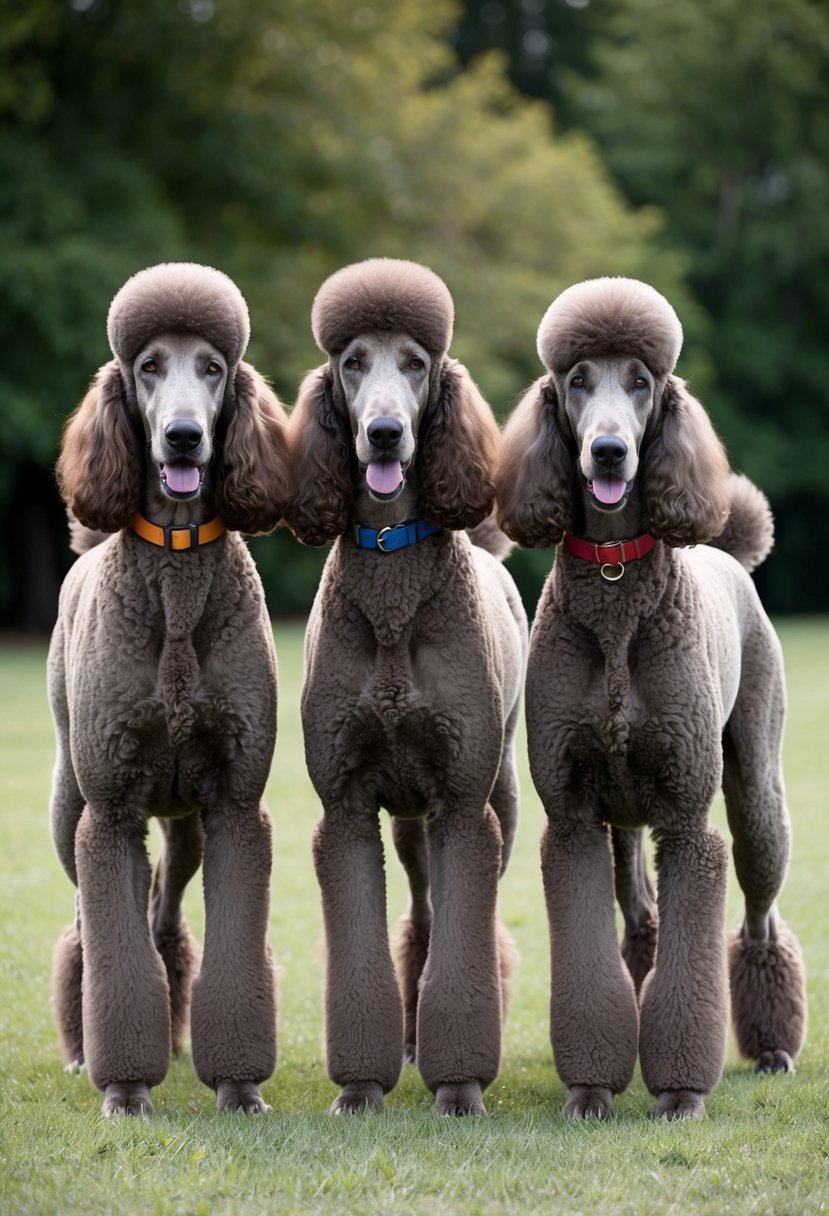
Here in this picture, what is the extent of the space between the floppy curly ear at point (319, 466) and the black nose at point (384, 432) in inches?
9.9

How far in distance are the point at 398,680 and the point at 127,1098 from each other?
4.79ft

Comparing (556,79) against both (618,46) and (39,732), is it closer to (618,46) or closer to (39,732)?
(618,46)

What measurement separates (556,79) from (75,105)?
1584cm

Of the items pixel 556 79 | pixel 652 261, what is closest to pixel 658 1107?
pixel 652 261

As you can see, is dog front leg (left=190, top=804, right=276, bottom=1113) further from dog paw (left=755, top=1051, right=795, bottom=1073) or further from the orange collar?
dog paw (left=755, top=1051, right=795, bottom=1073)

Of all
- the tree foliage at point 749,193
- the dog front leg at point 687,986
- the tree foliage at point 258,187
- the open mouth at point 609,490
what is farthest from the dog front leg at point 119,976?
the tree foliage at point 749,193

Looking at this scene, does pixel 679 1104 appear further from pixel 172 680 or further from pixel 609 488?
pixel 172 680

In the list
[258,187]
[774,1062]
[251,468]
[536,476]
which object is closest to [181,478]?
[251,468]

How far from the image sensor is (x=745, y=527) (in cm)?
579

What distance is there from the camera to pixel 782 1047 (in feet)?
17.9

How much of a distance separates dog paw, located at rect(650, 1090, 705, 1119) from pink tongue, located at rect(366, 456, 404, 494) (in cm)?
193

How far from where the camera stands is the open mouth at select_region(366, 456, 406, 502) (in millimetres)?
4516

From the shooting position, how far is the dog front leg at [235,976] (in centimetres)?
466

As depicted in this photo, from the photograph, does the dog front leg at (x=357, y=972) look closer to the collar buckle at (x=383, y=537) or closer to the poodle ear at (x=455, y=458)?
the collar buckle at (x=383, y=537)
